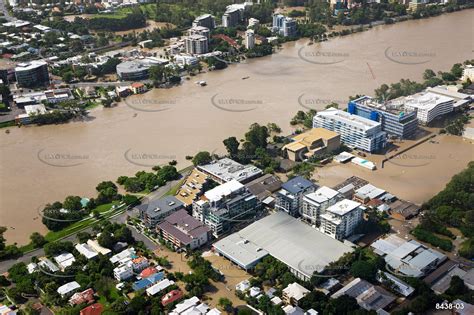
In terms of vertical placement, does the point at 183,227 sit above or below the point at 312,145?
below

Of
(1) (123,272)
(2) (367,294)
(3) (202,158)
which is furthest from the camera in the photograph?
(3) (202,158)

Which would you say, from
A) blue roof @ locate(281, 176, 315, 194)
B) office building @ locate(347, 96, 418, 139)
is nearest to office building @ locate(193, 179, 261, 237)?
blue roof @ locate(281, 176, 315, 194)

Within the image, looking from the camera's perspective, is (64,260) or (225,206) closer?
(64,260)

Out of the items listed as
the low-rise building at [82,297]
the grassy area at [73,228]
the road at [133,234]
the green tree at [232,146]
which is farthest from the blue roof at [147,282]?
the green tree at [232,146]

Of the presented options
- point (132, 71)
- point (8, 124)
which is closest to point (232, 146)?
point (8, 124)

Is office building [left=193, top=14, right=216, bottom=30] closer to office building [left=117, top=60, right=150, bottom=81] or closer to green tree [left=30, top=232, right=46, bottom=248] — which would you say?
office building [left=117, top=60, right=150, bottom=81]

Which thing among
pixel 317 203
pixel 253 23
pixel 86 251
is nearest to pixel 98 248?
pixel 86 251

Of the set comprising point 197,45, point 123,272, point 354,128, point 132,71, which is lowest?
point 123,272

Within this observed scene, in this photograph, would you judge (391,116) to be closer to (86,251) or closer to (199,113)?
(199,113)

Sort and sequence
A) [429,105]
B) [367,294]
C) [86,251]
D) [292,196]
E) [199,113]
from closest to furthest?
[367,294], [86,251], [292,196], [429,105], [199,113]
